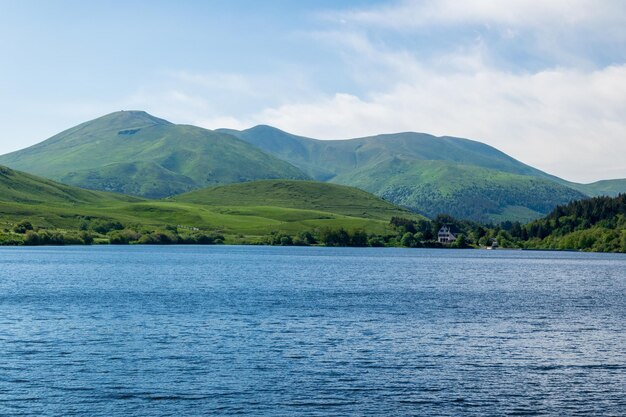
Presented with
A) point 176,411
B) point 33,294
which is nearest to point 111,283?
point 33,294

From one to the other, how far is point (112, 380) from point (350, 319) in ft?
106

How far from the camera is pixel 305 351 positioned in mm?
54781

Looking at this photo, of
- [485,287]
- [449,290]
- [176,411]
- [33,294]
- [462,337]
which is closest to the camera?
[176,411]

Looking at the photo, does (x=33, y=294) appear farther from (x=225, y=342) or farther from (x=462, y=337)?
(x=462, y=337)

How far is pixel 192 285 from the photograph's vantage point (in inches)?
4412

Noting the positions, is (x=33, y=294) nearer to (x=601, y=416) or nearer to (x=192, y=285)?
(x=192, y=285)

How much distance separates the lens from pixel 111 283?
371 ft

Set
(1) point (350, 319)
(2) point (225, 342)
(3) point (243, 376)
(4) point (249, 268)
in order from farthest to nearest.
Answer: (4) point (249, 268)
(1) point (350, 319)
(2) point (225, 342)
(3) point (243, 376)

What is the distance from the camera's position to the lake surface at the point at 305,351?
4075cm

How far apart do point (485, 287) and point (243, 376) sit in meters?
78.9

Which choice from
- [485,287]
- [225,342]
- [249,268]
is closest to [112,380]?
[225,342]

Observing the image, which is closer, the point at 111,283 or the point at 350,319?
the point at 350,319

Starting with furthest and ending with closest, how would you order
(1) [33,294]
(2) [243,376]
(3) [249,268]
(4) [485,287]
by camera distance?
(3) [249,268], (4) [485,287], (1) [33,294], (2) [243,376]

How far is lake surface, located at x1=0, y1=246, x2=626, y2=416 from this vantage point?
4075 cm
